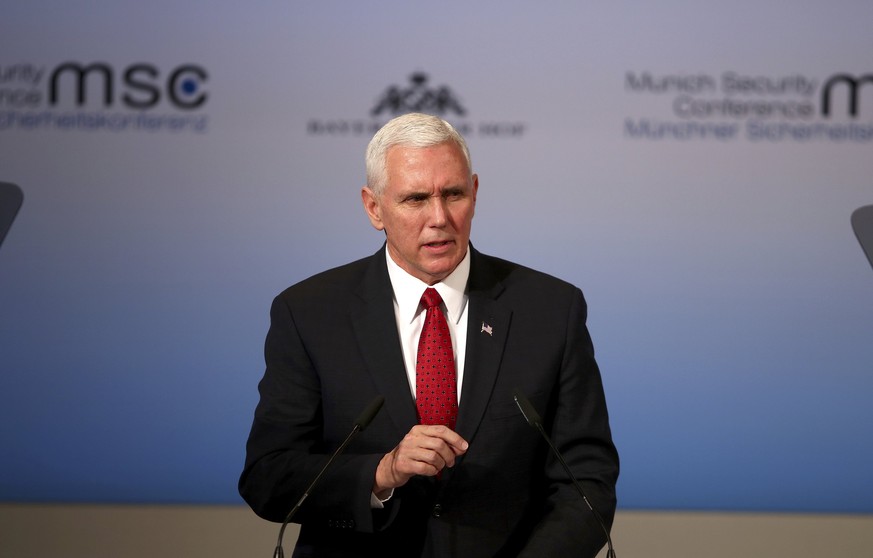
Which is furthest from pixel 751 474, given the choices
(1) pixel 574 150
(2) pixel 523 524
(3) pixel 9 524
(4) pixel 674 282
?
(3) pixel 9 524

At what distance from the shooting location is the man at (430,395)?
2191 mm

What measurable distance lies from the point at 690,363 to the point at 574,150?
98 cm

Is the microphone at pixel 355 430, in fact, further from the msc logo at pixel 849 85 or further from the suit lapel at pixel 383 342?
the msc logo at pixel 849 85

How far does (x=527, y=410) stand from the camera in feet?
6.75

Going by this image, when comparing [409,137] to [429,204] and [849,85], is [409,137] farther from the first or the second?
[849,85]

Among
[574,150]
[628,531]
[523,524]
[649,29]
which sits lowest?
[628,531]

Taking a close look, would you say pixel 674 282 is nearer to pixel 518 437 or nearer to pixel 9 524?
pixel 518 437

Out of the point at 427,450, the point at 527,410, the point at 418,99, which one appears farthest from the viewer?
the point at 418,99

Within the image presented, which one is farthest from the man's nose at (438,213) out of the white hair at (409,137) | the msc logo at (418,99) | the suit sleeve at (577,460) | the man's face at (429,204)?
the msc logo at (418,99)

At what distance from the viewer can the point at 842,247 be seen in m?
4.62

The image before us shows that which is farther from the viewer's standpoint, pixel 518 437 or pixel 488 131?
pixel 488 131

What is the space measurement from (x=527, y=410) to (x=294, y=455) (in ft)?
1.57

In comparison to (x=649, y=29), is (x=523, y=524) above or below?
below

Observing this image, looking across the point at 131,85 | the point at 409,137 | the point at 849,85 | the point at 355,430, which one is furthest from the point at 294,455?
the point at 849,85
